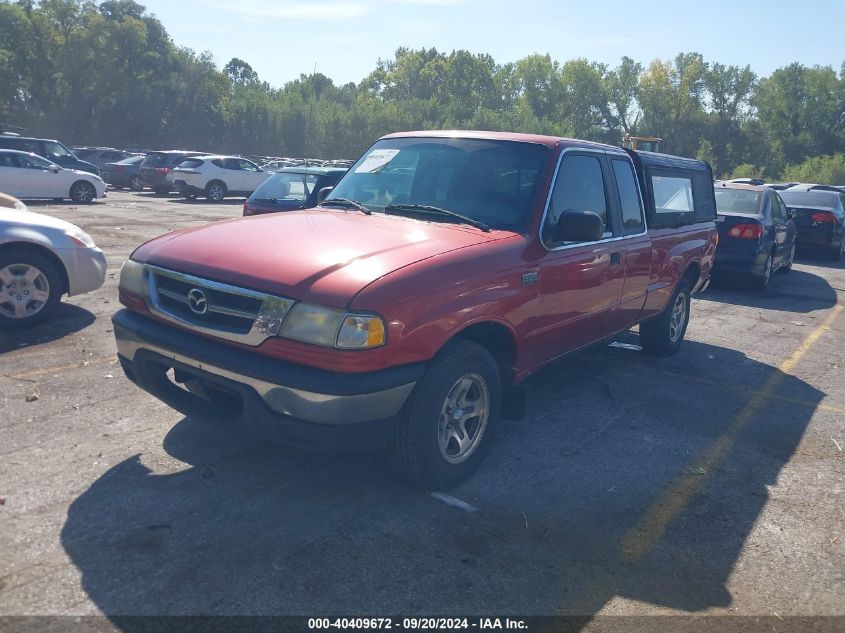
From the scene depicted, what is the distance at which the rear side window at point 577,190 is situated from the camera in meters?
4.88

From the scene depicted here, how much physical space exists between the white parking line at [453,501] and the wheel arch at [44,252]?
15.7ft

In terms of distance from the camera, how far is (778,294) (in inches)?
476

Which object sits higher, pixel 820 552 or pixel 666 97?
pixel 666 97

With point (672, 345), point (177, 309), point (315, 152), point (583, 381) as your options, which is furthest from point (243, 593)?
point (315, 152)

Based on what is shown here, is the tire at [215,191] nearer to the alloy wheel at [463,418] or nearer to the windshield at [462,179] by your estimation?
the windshield at [462,179]

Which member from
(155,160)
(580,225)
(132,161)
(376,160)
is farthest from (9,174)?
(580,225)

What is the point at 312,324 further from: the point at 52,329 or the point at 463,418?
the point at 52,329

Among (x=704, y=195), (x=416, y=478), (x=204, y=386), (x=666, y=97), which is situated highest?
(x=666, y=97)

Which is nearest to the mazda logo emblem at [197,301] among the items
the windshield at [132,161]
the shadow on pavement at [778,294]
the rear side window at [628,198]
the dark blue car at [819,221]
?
the rear side window at [628,198]

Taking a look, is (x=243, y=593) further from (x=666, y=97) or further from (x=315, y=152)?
(x=666, y=97)

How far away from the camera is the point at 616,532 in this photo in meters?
3.88

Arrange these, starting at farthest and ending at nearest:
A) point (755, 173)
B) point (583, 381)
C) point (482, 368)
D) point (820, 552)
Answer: point (755, 173) → point (583, 381) → point (482, 368) → point (820, 552)

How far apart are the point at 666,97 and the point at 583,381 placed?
86.7 meters

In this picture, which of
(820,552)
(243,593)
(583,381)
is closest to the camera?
(243,593)
